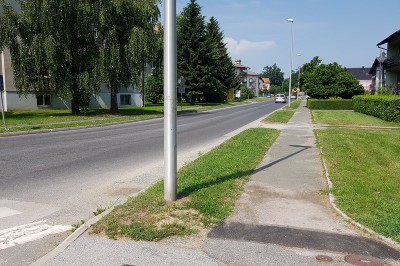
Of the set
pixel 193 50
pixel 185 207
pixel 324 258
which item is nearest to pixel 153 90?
pixel 193 50

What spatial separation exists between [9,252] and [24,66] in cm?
2385

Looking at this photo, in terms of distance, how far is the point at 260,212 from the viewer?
5.54 m

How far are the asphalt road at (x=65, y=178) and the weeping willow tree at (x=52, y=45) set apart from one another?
500 inches

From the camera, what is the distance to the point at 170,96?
570 cm

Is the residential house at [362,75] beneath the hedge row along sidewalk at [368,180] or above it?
above

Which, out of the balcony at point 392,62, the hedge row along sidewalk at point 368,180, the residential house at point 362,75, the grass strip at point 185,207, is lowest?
the hedge row along sidewalk at point 368,180

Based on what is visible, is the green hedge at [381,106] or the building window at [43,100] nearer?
the green hedge at [381,106]

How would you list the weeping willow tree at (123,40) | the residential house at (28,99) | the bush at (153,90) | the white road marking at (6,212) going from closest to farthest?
the white road marking at (6,212)
the weeping willow tree at (123,40)
the residential house at (28,99)
the bush at (153,90)

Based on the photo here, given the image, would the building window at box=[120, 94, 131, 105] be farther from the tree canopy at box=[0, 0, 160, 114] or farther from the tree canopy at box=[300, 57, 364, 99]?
the tree canopy at box=[300, 57, 364, 99]

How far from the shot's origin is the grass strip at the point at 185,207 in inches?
185

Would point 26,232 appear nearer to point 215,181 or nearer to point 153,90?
point 215,181

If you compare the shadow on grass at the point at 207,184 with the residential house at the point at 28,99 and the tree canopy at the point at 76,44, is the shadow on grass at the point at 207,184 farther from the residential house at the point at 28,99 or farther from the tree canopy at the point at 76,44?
the residential house at the point at 28,99

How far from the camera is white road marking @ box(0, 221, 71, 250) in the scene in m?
4.57

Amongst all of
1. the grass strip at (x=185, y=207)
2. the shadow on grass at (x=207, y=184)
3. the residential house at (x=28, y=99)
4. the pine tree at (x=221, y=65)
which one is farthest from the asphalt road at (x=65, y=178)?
the pine tree at (x=221, y=65)
